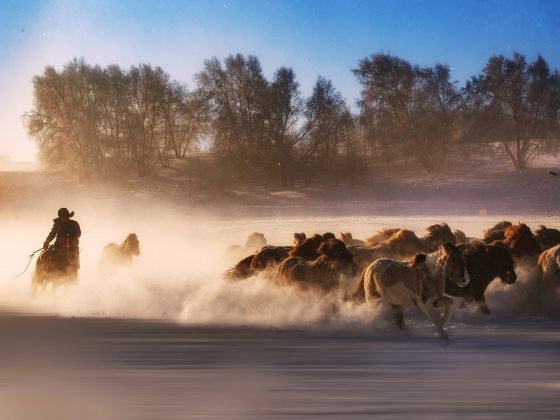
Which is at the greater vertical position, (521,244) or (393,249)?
(521,244)

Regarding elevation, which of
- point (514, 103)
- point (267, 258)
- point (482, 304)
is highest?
point (514, 103)

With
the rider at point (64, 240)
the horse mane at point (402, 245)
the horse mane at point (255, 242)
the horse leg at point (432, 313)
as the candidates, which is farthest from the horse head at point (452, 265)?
the horse mane at point (255, 242)

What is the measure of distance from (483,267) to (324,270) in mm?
2324

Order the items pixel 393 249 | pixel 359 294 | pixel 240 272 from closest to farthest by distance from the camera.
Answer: pixel 359 294
pixel 240 272
pixel 393 249

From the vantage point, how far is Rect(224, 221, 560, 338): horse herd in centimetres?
1266

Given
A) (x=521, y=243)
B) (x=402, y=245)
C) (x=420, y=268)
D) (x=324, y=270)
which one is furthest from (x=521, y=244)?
(x=420, y=268)

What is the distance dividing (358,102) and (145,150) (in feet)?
41.4

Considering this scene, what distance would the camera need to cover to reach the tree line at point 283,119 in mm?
55812

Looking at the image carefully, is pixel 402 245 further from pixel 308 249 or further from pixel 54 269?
pixel 54 269

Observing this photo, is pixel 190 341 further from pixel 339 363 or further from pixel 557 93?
pixel 557 93

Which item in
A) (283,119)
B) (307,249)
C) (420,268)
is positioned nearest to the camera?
(420,268)

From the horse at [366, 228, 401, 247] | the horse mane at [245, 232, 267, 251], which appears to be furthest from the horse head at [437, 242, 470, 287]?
the horse mane at [245, 232, 267, 251]

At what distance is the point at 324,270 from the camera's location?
50.1 ft

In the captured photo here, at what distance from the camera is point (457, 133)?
192ft
